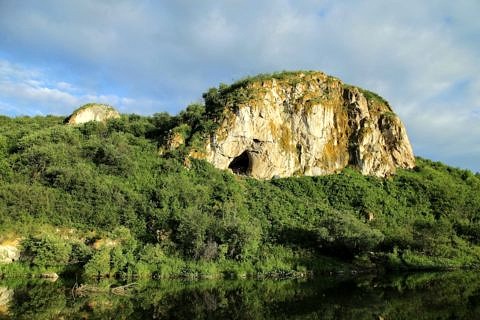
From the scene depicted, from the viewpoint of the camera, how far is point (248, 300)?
26.9 metres

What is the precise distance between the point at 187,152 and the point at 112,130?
14623 millimetres

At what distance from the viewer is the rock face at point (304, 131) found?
61.8m

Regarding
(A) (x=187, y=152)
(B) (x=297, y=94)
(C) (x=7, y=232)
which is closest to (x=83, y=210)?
(C) (x=7, y=232)

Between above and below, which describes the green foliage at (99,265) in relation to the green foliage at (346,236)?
below

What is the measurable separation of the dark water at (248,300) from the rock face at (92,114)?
50.2 meters

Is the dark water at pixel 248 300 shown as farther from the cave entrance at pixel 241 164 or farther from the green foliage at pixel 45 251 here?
the cave entrance at pixel 241 164

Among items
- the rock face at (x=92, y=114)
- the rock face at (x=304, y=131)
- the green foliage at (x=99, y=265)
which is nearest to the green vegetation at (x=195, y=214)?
the green foliage at (x=99, y=265)

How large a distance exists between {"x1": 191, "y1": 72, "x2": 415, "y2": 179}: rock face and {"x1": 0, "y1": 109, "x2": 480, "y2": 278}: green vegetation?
9.01 ft

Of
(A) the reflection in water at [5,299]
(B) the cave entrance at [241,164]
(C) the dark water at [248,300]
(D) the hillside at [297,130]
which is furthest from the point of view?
(B) the cave entrance at [241,164]

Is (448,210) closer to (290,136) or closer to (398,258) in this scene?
(398,258)

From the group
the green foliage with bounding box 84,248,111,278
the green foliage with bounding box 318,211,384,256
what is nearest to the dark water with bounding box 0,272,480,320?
the green foliage with bounding box 84,248,111,278

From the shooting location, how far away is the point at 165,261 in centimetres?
4006

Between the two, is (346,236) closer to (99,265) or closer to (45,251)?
→ (99,265)

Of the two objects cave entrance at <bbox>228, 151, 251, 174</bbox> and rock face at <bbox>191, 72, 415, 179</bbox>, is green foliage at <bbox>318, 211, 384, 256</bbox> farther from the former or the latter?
cave entrance at <bbox>228, 151, 251, 174</bbox>
